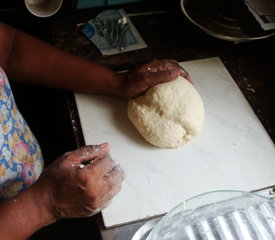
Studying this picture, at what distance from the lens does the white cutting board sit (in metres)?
0.89

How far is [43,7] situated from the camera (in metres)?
1.23

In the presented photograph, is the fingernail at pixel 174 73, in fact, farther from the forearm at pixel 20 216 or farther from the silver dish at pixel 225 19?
the forearm at pixel 20 216

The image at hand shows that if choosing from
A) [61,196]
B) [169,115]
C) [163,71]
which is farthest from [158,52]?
[61,196]

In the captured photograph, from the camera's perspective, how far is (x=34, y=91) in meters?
1.56

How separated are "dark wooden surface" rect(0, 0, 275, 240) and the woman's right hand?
274mm

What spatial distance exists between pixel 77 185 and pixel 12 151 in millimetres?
234

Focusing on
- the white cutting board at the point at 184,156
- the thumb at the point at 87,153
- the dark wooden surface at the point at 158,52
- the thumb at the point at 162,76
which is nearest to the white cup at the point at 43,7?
the dark wooden surface at the point at 158,52

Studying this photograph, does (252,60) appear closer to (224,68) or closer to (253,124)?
(224,68)

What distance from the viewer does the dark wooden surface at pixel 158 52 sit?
117 cm

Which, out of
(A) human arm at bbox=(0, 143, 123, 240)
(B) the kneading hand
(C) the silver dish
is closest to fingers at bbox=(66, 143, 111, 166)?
(A) human arm at bbox=(0, 143, 123, 240)

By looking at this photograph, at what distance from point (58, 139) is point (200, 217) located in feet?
2.74

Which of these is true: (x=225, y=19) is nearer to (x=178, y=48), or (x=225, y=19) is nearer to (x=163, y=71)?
(x=178, y=48)

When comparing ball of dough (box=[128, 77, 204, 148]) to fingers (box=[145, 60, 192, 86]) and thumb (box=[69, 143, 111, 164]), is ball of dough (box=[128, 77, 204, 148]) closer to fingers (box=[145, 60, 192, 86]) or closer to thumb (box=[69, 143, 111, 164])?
fingers (box=[145, 60, 192, 86])

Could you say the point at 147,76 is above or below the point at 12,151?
above
